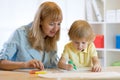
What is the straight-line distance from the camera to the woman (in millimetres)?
1706

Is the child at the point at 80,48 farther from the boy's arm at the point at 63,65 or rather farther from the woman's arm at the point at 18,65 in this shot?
the woman's arm at the point at 18,65

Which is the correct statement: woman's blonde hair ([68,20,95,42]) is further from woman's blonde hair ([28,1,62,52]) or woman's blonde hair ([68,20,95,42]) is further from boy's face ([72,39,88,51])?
woman's blonde hair ([28,1,62,52])

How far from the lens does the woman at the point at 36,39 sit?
5.60ft

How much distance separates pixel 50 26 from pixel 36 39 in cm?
13

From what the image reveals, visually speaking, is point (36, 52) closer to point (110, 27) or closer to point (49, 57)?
point (49, 57)

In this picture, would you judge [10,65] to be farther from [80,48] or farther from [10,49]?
[80,48]

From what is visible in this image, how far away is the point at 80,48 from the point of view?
1.76 meters

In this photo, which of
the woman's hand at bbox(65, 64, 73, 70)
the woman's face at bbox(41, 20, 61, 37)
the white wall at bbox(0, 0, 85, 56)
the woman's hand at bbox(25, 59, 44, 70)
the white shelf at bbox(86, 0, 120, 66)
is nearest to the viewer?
the woman's hand at bbox(25, 59, 44, 70)

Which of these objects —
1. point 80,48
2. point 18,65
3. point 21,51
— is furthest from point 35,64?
point 80,48

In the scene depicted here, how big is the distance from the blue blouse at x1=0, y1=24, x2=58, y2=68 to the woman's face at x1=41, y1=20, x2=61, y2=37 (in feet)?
0.43

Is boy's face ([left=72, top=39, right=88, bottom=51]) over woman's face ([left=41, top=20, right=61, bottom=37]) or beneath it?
beneath

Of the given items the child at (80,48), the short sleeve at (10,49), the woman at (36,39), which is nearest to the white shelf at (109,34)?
the child at (80,48)

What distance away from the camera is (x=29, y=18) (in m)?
3.44

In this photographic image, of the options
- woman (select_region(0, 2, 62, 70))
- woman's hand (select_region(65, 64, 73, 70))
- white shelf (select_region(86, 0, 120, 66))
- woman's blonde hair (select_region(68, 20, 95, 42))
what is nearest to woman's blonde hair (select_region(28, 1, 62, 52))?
woman (select_region(0, 2, 62, 70))
